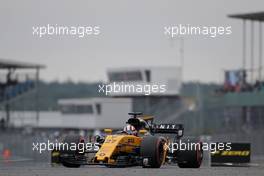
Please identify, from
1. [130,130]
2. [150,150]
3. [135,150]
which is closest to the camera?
[150,150]

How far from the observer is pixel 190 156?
27.4 metres

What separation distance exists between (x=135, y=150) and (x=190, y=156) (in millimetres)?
1562

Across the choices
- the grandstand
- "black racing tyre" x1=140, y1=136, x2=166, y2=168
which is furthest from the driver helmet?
the grandstand

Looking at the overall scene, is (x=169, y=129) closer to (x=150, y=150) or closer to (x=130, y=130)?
(x=130, y=130)

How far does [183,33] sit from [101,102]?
5130cm

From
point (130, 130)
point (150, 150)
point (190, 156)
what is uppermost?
point (130, 130)

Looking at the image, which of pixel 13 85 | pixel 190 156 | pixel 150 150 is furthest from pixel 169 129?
pixel 13 85

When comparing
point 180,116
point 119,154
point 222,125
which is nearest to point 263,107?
point 222,125

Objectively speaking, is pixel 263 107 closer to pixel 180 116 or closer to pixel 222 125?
pixel 222 125

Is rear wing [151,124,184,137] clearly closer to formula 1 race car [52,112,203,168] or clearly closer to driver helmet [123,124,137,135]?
formula 1 race car [52,112,203,168]

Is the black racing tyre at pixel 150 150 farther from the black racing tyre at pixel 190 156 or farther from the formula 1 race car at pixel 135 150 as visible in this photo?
the black racing tyre at pixel 190 156

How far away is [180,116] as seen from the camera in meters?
74.8

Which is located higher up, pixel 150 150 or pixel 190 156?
pixel 150 150

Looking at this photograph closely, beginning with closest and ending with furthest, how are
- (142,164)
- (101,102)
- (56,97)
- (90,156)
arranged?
(142,164) < (90,156) < (101,102) < (56,97)
